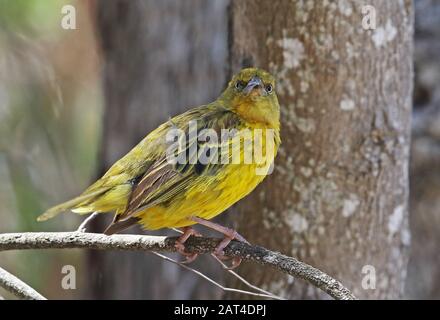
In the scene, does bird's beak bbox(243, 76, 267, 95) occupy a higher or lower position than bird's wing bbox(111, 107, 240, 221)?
higher

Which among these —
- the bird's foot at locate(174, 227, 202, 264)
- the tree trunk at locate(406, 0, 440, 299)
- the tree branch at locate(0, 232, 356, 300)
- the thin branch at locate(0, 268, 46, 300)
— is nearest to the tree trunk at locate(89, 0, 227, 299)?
the tree trunk at locate(406, 0, 440, 299)

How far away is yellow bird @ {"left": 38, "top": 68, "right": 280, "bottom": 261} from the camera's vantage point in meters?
3.46

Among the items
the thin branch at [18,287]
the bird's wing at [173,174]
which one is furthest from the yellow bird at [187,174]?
the thin branch at [18,287]

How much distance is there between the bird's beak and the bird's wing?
0.51ft

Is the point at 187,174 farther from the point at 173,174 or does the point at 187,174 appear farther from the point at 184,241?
the point at 184,241

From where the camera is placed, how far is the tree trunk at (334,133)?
4266 mm

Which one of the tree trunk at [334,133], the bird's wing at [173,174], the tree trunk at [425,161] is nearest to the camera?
the bird's wing at [173,174]

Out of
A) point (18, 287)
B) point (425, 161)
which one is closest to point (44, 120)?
point (425, 161)

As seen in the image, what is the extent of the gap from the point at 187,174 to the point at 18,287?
858mm

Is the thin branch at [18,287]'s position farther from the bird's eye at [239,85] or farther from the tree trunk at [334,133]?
the tree trunk at [334,133]

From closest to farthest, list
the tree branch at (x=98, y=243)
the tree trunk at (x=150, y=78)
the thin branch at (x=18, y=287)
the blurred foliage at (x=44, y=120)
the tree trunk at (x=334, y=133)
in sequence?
the thin branch at (x=18, y=287) < the tree branch at (x=98, y=243) < the tree trunk at (x=334, y=133) < the tree trunk at (x=150, y=78) < the blurred foliage at (x=44, y=120)

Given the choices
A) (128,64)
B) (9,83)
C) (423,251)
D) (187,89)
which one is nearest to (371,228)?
(423,251)

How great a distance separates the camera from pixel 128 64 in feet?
22.8

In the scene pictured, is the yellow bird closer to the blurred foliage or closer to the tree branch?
the tree branch
